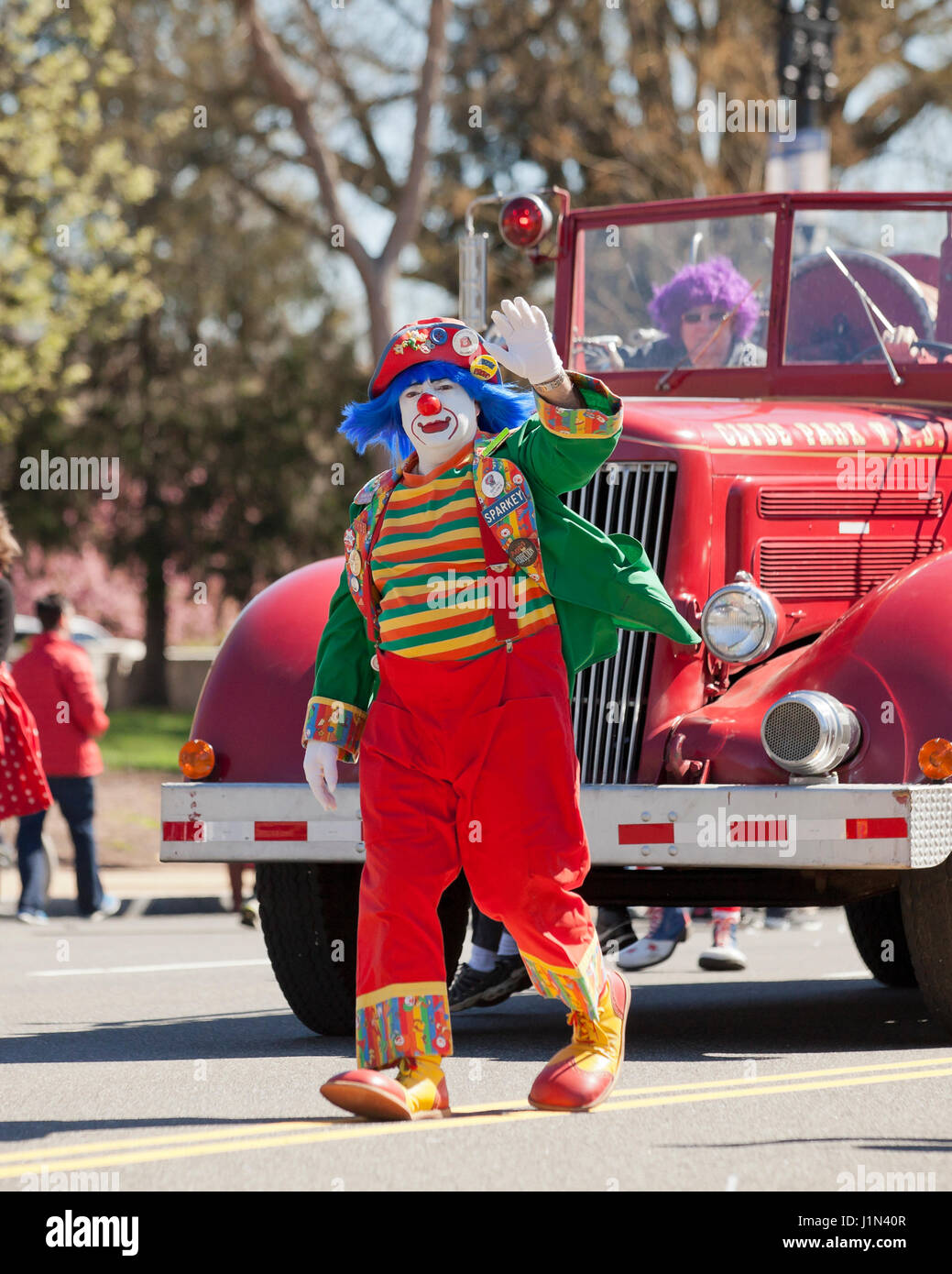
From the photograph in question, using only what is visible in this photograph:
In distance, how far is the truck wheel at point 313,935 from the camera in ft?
22.6

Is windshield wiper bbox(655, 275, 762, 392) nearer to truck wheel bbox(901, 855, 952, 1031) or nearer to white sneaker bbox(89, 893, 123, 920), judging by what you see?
truck wheel bbox(901, 855, 952, 1031)

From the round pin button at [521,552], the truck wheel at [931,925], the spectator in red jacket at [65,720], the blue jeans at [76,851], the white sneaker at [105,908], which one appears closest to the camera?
the round pin button at [521,552]

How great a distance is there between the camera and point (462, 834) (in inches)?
203

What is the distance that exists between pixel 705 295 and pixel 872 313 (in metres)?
0.65

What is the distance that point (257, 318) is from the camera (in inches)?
1113

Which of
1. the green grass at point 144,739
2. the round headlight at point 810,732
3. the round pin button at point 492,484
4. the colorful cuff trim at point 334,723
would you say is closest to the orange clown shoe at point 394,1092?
the colorful cuff trim at point 334,723

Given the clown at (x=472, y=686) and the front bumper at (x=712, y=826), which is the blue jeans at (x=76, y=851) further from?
the clown at (x=472, y=686)

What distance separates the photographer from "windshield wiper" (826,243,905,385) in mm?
7918

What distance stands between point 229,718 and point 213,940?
4.60 metres

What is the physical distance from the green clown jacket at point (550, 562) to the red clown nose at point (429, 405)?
0.50ft
